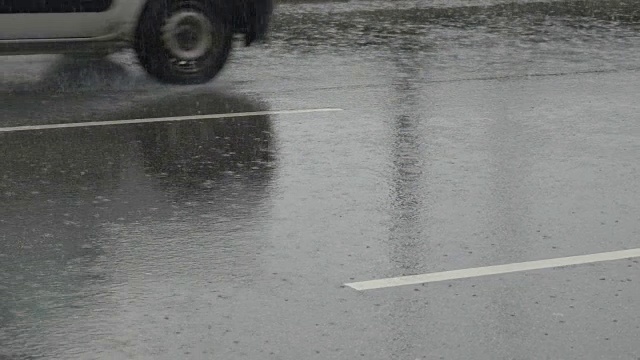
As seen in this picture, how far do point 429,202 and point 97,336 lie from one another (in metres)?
2.82

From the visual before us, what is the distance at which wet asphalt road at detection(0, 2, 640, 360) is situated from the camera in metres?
5.98

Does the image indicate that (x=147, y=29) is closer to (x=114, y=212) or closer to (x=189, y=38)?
(x=189, y=38)

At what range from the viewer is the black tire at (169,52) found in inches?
482

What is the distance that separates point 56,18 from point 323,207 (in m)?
4.63

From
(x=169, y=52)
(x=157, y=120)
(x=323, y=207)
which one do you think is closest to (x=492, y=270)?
(x=323, y=207)

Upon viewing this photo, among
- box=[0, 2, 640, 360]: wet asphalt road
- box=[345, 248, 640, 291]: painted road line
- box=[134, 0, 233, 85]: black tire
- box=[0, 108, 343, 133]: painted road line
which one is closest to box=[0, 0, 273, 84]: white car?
box=[134, 0, 233, 85]: black tire

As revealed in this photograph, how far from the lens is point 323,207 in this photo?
26.4 ft

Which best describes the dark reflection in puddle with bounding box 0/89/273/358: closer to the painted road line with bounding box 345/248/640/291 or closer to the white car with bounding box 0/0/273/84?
the painted road line with bounding box 345/248/640/291

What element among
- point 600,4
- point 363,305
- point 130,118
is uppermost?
point 363,305

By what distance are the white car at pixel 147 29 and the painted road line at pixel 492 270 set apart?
5.94m

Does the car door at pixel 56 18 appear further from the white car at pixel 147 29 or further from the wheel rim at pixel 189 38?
the wheel rim at pixel 189 38

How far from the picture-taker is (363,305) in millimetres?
6281

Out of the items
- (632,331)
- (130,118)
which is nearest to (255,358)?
(632,331)

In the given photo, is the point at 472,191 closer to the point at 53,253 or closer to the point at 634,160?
the point at 634,160
